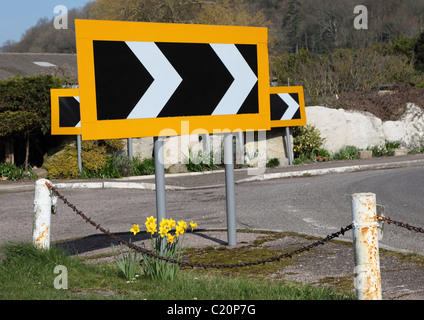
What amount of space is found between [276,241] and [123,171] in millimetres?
10629

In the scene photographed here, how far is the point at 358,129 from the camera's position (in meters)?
21.7

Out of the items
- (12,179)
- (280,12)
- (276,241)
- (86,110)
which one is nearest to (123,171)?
(12,179)

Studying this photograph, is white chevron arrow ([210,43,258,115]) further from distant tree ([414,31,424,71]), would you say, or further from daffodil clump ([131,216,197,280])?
distant tree ([414,31,424,71])

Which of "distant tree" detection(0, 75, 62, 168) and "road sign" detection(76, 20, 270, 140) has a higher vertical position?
"distant tree" detection(0, 75, 62, 168)

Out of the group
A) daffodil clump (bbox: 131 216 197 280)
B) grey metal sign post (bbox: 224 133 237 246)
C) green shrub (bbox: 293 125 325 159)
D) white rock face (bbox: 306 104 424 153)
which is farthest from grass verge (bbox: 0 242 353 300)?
white rock face (bbox: 306 104 424 153)

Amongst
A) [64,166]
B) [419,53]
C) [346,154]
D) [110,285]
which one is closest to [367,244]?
[110,285]

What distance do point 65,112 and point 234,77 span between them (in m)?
10.9

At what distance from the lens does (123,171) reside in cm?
1809

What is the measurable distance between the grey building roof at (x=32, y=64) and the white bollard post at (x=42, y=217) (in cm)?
2016

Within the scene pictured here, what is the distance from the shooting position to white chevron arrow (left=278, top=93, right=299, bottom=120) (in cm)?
1936

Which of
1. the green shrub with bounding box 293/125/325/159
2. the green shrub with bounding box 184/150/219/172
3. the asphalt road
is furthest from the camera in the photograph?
the green shrub with bounding box 293/125/325/159

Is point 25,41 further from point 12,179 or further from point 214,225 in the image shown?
point 214,225

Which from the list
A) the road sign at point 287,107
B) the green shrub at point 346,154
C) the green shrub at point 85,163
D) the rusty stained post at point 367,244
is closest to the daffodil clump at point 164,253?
the rusty stained post at point 367,244

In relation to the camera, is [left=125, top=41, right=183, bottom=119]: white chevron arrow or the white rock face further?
the white rock face
